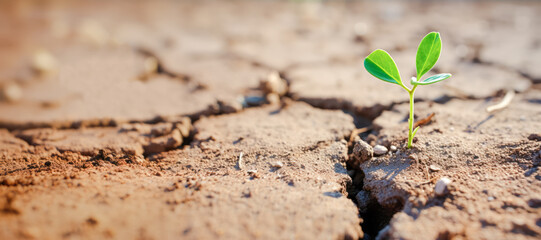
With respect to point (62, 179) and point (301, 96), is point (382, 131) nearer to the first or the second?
point (301, 96)

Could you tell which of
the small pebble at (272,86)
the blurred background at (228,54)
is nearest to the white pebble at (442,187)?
the blurred background at (228,54)

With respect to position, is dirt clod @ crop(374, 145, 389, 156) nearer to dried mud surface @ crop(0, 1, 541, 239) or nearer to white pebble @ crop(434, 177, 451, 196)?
dried mud surface @ crop(0, 1, 541, 239)

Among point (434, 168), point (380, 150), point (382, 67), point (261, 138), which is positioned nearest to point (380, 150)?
point (380, 150)

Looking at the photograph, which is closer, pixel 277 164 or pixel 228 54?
pixel 277 164

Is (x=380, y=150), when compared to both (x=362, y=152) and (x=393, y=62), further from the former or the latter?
(x=393, y=62)

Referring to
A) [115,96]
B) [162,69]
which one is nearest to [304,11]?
[162,69]
